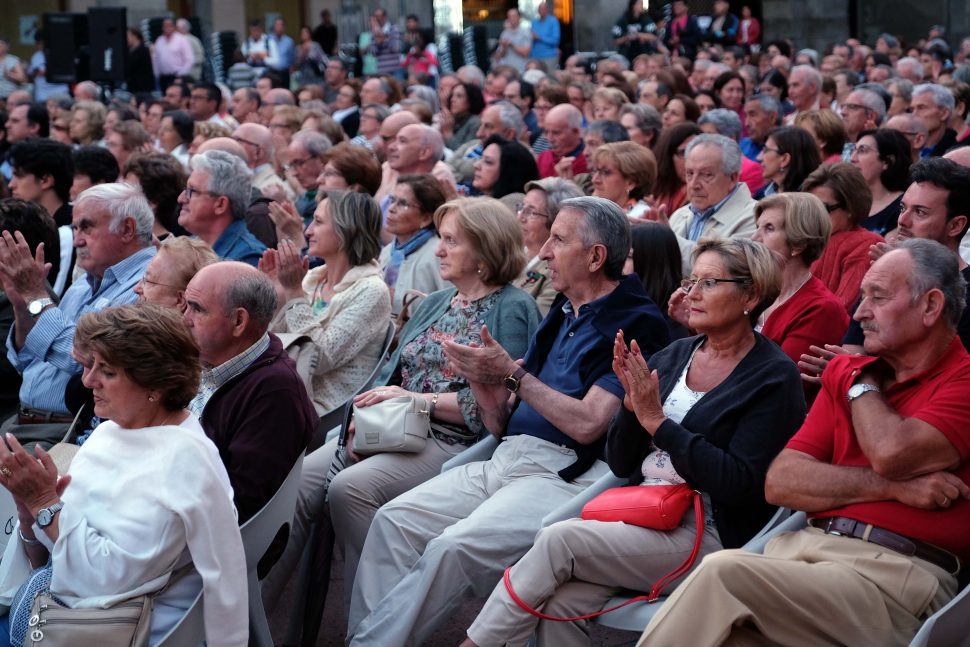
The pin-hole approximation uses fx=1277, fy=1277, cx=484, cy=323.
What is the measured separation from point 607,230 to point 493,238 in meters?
0.58

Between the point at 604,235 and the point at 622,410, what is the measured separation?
77 cm

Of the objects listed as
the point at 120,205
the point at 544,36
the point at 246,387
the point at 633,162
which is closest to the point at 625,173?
the point at 633,162

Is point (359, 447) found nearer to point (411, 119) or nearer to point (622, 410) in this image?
point (622, 410)

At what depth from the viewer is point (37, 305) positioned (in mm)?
4797

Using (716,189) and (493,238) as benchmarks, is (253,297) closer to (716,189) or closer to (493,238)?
(493,238)

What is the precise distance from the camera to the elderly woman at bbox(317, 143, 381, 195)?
735cm

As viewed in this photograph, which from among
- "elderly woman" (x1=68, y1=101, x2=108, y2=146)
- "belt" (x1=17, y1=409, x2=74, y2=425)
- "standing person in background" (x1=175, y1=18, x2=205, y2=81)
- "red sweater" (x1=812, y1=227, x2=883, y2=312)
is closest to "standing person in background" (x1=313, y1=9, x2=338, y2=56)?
"standing person in background" (x1=175, y1=18, x2=205, y2=81)

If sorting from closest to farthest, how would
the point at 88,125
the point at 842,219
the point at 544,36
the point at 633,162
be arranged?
the point at 842,219 → the point at 633,162 → the point at 88,125 → the point at 544,36

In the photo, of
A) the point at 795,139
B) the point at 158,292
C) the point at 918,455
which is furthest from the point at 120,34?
the point at 918,455

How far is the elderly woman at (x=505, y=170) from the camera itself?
26.2 ft

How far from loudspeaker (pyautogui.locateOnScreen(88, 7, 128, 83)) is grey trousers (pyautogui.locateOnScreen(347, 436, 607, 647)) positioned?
44.3 feet

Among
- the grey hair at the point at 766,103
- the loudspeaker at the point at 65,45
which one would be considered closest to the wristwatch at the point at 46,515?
the grey hair at the point at 766,103

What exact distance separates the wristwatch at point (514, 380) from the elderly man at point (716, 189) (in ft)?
7.73

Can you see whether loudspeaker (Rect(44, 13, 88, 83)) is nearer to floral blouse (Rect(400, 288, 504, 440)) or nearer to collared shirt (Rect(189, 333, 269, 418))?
floral blouse (Rect(400, 288, 504, 440))
